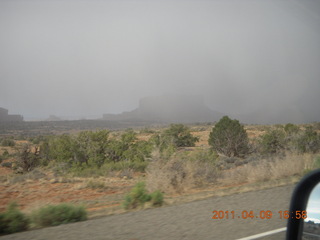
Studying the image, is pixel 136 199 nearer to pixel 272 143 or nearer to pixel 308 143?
pixel 308 143

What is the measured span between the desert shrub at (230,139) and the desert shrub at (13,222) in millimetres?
21323

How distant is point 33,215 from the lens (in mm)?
7477

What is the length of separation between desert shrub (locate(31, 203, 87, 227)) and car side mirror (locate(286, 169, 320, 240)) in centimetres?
561

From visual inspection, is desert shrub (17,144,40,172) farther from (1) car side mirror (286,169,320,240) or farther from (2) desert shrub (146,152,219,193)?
(1) car side mirror (286,169,320,240)

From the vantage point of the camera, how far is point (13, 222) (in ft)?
22.8

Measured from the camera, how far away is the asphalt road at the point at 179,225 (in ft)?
19.1

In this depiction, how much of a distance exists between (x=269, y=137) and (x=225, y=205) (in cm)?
1981

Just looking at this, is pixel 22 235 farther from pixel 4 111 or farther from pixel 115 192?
pixel 4 111

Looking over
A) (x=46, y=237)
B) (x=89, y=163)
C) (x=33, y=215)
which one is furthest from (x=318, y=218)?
(x=89, y=163)

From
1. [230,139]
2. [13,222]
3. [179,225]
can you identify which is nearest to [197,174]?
[179,225]

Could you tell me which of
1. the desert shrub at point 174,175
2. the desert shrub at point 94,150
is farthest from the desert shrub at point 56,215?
the desert shrub at point 94,150

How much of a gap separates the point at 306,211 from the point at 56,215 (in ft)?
19.7

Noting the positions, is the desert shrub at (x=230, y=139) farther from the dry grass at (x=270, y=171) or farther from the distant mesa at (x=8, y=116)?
the distant mesa at (x=8, y=116)

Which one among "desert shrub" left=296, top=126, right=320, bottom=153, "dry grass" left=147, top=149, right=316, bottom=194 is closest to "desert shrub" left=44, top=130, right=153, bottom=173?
"dry grass" left=147, top=149, right=316, bottom=194
